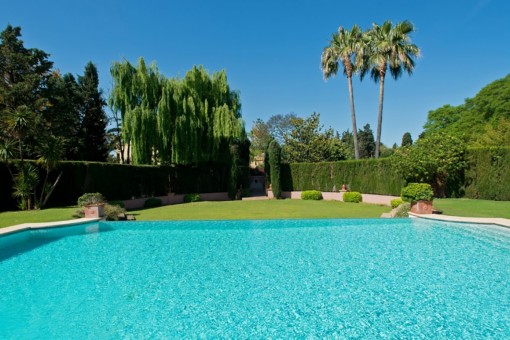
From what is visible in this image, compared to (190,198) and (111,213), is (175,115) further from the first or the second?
(111,213)

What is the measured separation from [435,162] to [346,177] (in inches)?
298

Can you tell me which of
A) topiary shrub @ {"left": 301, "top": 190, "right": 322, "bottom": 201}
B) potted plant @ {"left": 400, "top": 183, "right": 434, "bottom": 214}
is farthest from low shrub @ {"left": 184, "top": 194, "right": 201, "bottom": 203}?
potted plant @ {"left": 400, "top": 183, "right": 434, "bottom": 214}

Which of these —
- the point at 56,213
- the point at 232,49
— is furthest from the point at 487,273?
the point at 232,49

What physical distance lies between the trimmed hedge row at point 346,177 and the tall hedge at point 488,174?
346cm

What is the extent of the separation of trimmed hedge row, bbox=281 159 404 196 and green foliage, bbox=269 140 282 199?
6.39 ft

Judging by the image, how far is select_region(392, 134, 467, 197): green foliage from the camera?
1706cm

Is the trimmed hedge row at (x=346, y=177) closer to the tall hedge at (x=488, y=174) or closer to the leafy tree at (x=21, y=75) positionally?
the tall hedge at (x=488, y=174)

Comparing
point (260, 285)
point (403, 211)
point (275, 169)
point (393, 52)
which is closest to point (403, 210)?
point (403, 211)

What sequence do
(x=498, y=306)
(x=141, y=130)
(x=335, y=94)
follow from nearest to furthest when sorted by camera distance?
(x=498, y=306), (x=141, y=130), (x=335, y=94)

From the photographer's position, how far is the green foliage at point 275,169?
2509cm

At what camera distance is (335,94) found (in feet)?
102

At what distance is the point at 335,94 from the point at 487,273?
26338 millimetres

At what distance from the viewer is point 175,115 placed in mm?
22469

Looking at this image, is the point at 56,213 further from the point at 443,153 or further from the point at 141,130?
the point at 443,153
